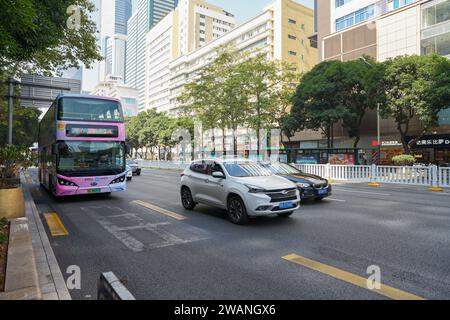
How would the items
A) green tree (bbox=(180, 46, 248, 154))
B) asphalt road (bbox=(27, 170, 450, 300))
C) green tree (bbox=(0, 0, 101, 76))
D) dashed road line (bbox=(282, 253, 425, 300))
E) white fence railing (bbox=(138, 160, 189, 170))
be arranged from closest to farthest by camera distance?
dashed road line (bbox=(282, 253, 425, 300)) < asphalt road (bbox=(27, 170, 450, 300)) < green tree (bbox=(0, 0, 101, 76)) < green tree (bbox=(180, 46, 248, 154)) < white fence railing (bbox=(138, 160, 189, 170))

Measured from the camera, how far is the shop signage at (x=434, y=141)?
2636 cm

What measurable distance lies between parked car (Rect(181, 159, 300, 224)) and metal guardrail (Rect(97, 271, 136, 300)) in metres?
4.71

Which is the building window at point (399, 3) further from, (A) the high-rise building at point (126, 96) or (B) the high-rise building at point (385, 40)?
(A) the high-rise building at point (126, 96)

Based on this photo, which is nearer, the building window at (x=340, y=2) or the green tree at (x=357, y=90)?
the green tree at (x=357, y=90)

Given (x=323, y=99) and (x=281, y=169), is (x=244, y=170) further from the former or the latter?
(x=323, y=99)

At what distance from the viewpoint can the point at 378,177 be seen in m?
18.0

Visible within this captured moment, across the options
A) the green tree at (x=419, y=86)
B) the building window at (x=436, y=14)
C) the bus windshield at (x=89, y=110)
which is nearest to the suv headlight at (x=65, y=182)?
the bus windshield at (x=89, y=110)

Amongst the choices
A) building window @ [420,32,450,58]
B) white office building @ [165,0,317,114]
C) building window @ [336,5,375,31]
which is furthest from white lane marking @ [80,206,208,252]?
white office building @ [165,0,317,114]

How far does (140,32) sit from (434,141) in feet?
594

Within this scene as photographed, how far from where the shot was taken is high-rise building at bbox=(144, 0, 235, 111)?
100438mm

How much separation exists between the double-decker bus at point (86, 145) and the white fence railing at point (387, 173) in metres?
14.6

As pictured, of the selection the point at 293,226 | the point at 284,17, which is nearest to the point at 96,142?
the point at 293,226

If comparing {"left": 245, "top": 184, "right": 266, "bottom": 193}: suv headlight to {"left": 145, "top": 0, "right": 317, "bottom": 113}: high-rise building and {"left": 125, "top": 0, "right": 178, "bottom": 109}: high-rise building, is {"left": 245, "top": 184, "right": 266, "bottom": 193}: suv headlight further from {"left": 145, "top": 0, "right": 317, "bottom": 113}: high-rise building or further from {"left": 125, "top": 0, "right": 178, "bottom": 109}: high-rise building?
{"left": 125, "top": 0, "right": 178, "bottom": 109}: high-rise building
